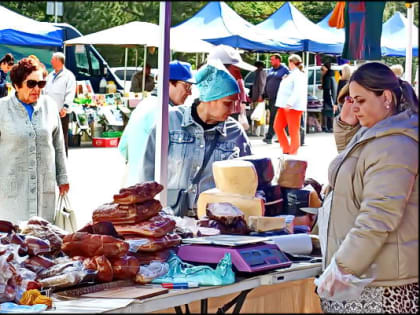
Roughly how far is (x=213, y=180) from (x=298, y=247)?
2.63 ft

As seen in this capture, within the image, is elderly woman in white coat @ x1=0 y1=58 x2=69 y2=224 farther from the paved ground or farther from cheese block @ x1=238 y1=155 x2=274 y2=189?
the paved ground

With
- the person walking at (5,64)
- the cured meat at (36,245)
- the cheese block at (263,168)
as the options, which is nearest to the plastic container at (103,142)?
the person walking at (5,64)

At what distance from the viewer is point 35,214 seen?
194 inches

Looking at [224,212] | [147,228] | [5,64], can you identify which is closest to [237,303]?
[147,228]

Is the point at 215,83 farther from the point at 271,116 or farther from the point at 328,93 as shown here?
the point at 271,116

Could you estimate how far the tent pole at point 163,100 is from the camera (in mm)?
4012

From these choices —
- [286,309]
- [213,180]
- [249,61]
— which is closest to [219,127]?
[213,180]

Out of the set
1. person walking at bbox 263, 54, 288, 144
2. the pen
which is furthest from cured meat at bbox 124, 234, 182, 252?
person walking at bbox 263, 54, 288, 144

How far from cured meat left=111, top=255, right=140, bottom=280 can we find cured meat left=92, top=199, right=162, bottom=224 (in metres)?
0.24

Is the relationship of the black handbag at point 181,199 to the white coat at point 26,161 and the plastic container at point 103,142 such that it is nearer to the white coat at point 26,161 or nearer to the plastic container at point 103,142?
the white coat at point 26,161

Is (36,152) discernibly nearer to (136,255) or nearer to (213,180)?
(213,180)

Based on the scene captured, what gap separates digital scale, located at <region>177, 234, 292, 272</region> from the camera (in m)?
3.32

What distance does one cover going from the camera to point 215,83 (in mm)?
4434

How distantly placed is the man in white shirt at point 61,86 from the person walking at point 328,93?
1.87 metres
